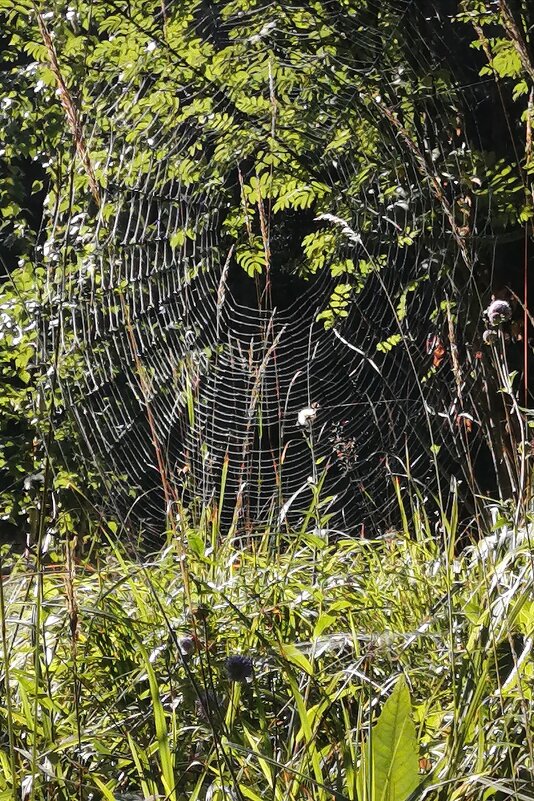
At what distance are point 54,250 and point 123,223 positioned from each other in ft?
2.95

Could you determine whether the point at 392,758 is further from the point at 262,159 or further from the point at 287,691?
the point at 262,159

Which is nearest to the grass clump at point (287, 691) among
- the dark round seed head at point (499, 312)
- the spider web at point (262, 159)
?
the dark round seed head at point (499, 312)

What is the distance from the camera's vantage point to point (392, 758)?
938mm

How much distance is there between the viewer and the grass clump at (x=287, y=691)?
0.98 meters

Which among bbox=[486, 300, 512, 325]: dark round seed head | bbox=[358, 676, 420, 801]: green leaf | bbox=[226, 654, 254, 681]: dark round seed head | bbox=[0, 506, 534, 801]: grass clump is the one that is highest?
bbox=[486, 300, 512, 325]: dark round seed head

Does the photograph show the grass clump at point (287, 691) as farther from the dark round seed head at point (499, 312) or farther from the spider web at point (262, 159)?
the spider web at point (262, 159)

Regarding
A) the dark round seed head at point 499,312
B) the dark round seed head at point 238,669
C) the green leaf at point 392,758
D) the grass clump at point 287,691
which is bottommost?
the grass clump at point 287,691

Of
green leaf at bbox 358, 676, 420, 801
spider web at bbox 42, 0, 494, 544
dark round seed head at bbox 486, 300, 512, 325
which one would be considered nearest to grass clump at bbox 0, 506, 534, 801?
green leaf at bbox 358, 676, 420, 801

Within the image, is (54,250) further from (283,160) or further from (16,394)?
(283,160)

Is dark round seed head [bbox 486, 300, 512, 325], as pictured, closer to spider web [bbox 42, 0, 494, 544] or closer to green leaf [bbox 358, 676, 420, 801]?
green leaf [bbox 358, 676, 420, 801]

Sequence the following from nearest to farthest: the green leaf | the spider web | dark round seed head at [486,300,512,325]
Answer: the green leaf < dark round seed head at [486,300,512,325] < the spider web

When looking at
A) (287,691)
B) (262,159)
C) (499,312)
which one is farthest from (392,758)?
(262,159)

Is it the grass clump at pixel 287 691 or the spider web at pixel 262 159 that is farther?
the spider web at pixel 262 159

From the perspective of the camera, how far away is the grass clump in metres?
0.98
